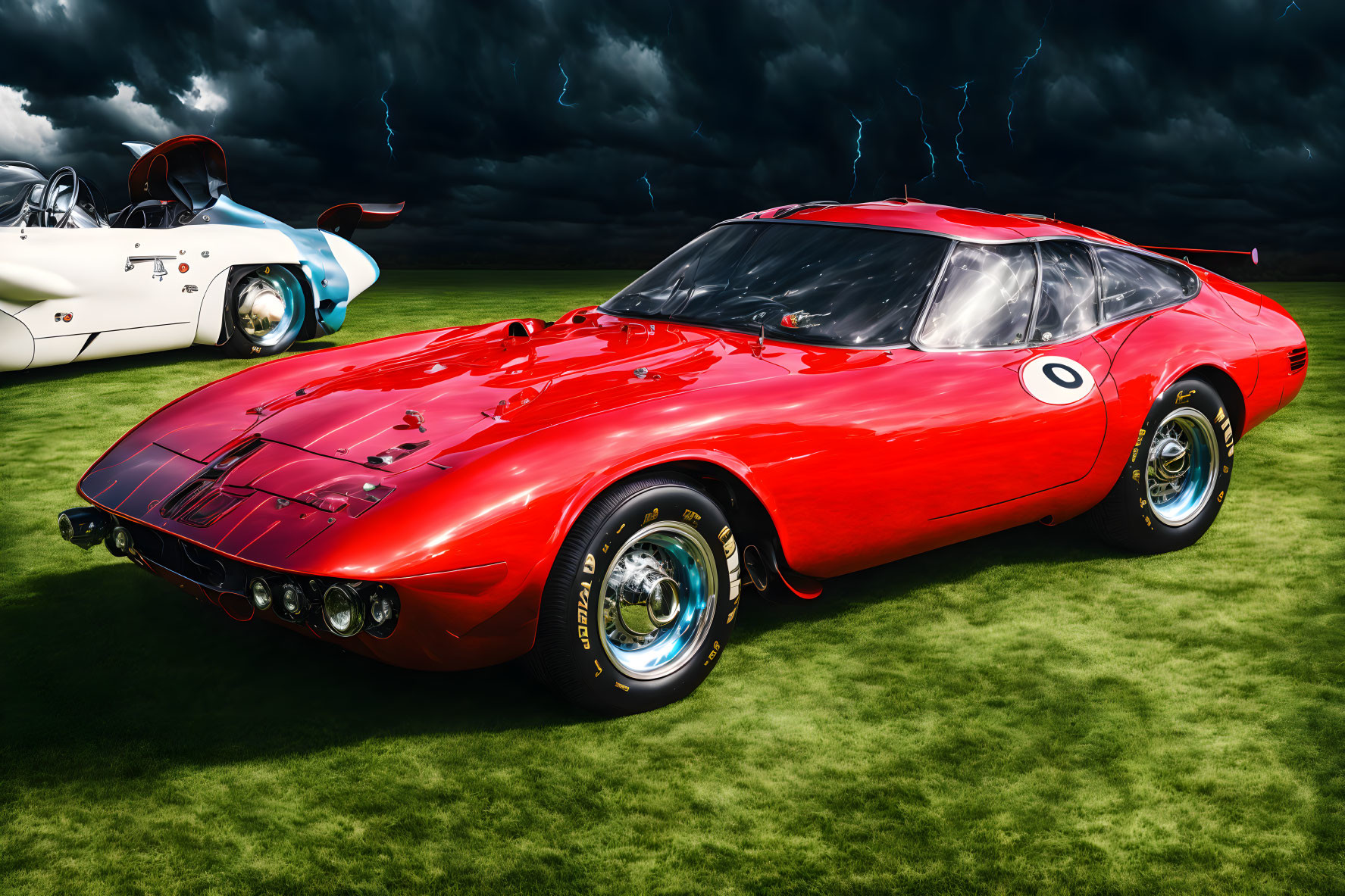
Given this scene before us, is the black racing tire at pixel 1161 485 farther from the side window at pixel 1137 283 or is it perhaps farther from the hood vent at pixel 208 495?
the hood vent at pixel 208 495

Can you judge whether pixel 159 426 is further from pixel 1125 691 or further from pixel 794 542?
pixel 1125 691

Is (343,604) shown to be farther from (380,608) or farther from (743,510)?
(743,510)

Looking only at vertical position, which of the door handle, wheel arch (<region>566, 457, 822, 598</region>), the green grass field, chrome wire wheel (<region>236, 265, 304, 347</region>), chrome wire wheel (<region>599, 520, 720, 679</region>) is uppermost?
the door handle

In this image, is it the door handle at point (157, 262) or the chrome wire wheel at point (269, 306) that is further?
the chrome wire wheel at point (269, 306)

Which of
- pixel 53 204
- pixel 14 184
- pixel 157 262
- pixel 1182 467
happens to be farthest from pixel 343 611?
pixel 14 184

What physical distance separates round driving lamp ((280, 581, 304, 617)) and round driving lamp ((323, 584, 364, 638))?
6cm

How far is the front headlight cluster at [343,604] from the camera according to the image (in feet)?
7.95

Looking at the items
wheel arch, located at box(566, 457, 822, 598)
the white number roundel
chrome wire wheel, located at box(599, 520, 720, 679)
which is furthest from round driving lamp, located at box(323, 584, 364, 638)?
the white number roundel

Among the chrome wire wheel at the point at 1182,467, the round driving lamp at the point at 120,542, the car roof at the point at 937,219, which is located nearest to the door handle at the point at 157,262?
the car roof at the point at 937,219

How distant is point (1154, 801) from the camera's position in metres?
2.45

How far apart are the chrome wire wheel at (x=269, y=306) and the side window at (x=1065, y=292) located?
709 cm

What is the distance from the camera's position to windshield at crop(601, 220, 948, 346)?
11.7 feet

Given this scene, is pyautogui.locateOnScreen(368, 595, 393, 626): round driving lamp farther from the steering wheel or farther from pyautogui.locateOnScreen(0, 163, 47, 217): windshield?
pyautogui.locateOnScreen(0, 163, 47, 217): windshield

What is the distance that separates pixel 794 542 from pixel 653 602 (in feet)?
1.48
